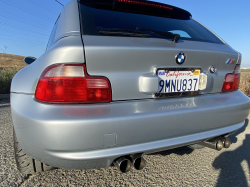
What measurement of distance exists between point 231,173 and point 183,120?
1010mm

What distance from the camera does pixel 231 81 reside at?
1661mm

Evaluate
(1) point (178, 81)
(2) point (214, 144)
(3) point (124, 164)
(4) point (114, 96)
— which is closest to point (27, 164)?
(3) point (124, 164)

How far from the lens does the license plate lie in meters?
1.29

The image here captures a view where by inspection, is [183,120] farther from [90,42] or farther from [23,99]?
[23,99]

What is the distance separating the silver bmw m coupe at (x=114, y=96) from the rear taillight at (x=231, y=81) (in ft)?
0.45

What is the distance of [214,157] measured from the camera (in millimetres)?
2023

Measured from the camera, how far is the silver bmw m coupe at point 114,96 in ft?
3.40

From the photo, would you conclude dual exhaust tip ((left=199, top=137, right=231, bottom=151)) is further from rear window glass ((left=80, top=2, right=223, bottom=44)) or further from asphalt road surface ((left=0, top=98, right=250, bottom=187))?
rear window glass ((left=80, top=2, right=223, bottom=44))

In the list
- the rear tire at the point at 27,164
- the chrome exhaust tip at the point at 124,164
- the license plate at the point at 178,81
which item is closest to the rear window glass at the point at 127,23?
the license plate at the point at 178,81

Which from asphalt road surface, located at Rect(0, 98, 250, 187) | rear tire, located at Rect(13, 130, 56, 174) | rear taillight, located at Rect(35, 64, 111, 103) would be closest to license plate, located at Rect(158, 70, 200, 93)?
rear taillight, located at Rect(35, 64, 111, 103)

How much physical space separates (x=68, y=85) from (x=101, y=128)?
1.11 feet

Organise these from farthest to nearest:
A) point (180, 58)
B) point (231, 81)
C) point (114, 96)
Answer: point (231, 81), point (180, 58), point (114, 96)

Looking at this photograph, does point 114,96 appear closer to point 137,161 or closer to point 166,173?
point 137,161

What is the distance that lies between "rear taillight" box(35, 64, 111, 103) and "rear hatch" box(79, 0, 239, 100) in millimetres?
63
